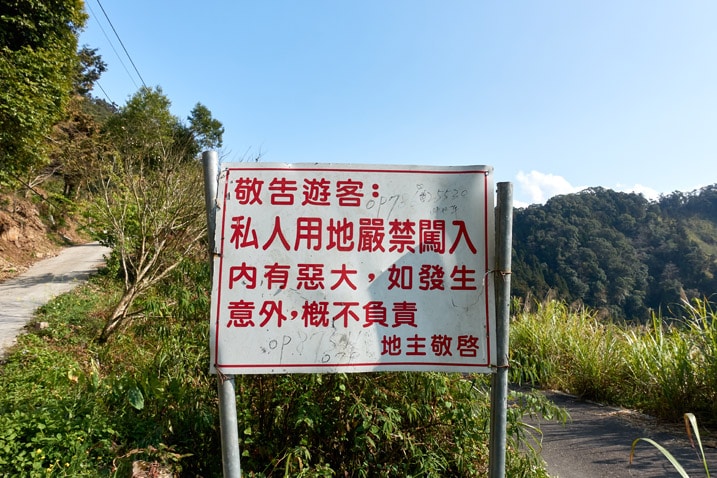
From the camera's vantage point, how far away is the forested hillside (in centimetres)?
3669

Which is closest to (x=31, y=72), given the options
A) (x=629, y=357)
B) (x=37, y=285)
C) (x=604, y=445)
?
(x=37, y=285)

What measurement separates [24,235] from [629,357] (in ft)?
50.2

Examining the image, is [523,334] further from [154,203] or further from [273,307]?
[154,203]

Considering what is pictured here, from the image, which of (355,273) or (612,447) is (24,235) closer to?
(355,273)

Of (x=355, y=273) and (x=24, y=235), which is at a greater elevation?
(x=24, y=235)

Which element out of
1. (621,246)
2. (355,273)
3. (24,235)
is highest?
(621,246)

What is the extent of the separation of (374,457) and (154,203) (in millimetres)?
6450

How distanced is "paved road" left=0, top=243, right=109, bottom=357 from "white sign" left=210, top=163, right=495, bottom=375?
530 centimetres

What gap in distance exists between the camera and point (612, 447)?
343cm

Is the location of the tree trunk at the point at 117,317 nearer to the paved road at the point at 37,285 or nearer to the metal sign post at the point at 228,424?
the paved road at the point at 37,285

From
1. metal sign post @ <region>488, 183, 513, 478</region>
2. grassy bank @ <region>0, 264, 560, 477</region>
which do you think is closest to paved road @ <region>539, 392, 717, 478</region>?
grassy bank @ <region>0, 264, 560, 477</region>

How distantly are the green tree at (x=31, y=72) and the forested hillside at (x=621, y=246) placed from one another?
29893 mm

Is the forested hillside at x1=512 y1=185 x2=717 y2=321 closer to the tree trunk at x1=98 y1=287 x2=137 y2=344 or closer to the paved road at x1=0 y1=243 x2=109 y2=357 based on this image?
the paved road at x1=0 y1=243 x2=109 y2=357

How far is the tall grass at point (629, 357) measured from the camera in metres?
3.76
